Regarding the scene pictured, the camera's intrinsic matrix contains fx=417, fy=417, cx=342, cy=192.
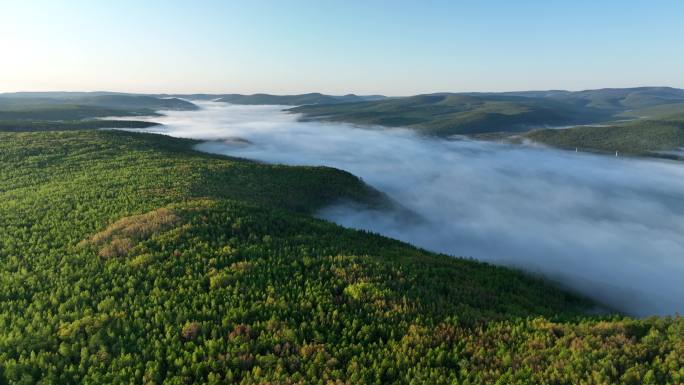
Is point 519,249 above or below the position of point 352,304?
below

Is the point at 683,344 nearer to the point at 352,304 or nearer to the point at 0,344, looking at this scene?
the point at 352,304

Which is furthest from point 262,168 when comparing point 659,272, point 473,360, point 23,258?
point 659,272

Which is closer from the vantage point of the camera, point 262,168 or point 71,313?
point 71,313

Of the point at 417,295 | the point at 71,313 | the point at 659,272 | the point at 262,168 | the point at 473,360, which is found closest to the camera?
the point at 473,360

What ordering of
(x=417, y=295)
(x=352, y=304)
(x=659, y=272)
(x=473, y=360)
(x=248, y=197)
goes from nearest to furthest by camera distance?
(x=473, y=360), (x=352, y=304), (x=417, y=295), (x=248, y=197), (x=659, y=272)

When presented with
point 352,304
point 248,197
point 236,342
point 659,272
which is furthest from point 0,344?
point 659,272

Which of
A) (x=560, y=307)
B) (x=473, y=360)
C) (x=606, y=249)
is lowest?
(x=606, y=249)
